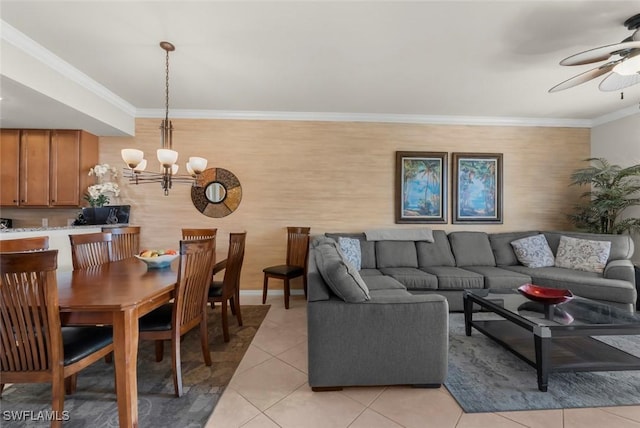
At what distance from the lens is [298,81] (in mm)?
2896

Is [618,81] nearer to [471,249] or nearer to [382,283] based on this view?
[471,249]

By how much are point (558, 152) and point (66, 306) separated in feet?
19.1

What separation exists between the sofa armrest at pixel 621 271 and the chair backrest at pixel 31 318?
4.80 meters

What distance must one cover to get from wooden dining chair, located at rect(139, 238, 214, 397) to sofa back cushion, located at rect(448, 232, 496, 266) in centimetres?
319

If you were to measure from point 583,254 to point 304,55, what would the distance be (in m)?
3.97

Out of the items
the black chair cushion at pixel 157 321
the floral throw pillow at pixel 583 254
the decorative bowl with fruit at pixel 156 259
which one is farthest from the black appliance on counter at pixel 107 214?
the floral throw pillow at pixel 583 254

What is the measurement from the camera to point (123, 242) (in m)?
2.93

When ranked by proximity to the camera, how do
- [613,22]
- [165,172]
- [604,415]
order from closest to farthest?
1. [604,415]
2. [613,22]
3. [165,172]

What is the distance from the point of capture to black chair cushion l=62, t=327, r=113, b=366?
1374mm

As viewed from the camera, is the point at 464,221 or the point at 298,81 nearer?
the point at 298,81

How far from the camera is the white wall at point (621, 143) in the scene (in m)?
3.47

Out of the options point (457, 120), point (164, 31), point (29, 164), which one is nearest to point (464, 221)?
point (457, 120)

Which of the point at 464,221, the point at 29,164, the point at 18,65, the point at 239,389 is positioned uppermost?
the point at 18,65

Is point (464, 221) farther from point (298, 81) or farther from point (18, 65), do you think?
point (18, 65)
